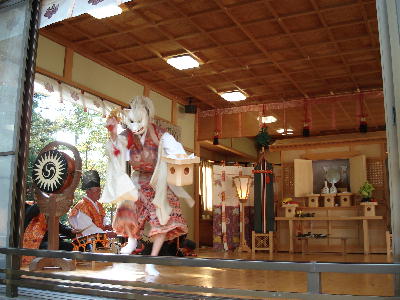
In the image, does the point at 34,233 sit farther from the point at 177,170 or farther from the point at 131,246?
the point at 177,170

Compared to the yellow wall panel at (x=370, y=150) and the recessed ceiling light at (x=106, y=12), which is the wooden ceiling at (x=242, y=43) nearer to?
the recessed ceiling light at (x=106, y=12)

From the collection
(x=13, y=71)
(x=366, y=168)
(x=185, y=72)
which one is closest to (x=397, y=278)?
(x=13, y=71)

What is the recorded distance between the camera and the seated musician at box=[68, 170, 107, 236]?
578cm

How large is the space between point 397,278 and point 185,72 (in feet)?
22.0

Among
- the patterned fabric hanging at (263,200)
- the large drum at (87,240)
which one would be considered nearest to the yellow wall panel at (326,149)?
the patterned fabric hanging at (263,200)

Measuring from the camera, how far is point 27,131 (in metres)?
3.94

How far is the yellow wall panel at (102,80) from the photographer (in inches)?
299

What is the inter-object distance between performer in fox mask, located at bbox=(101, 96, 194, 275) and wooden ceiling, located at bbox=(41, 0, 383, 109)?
7.62 feet

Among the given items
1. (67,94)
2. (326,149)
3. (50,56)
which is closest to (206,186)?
(326,149)

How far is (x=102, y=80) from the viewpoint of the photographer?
26.5 ft

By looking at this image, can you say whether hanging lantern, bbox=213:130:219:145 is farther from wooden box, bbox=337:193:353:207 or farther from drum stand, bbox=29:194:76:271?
drum stand, bbox=29:194:76:271

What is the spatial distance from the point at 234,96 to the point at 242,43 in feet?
8.31

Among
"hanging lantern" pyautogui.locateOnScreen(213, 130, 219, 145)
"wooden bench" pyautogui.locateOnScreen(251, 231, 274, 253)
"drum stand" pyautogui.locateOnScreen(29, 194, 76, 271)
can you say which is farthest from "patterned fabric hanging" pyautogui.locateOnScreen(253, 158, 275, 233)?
"drum stand" pyautogui.locateOnScreen(29, 194, 76, 271)

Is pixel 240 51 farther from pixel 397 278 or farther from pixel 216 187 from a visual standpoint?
pixel 397 278
